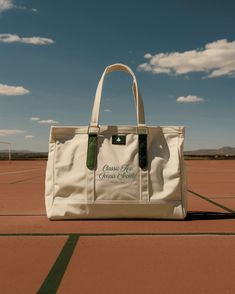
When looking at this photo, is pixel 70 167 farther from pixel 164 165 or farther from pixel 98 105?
pixel 164 165

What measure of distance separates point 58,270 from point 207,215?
2.29m

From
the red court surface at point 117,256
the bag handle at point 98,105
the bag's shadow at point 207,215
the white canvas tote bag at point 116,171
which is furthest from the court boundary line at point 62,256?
the bag handle at point 98,105

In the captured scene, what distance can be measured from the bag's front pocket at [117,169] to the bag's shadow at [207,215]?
640 millimetres

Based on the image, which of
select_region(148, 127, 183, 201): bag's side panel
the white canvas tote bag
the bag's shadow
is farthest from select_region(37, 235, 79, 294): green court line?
the bag's shadow

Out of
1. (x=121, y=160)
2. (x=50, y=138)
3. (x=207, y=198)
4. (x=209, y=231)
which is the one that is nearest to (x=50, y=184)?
(x=50, y=138)

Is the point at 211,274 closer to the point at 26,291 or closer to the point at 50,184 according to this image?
the point at 26,291

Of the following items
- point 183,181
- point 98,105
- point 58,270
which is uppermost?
point 98,105

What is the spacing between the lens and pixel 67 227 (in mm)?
3629

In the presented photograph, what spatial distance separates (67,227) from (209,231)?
1143 millimetres

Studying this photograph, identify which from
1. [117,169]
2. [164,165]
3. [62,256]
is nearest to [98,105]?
[117,169]

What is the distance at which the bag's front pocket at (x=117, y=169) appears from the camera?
3.91 metres

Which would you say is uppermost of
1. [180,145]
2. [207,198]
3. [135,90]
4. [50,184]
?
[135,90]

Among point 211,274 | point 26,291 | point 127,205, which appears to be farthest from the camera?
point 127,205

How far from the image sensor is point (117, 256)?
8.80ft
